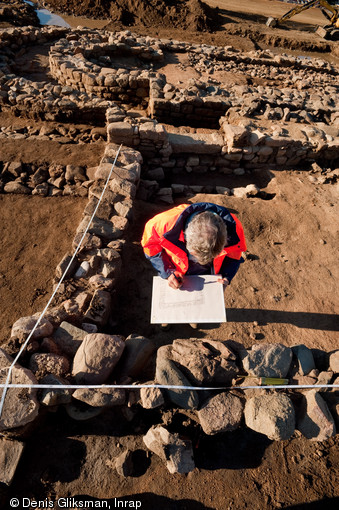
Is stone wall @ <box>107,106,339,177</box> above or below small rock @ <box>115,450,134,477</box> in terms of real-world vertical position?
above

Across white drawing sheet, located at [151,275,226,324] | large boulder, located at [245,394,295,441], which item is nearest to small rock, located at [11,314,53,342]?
white drawing sheet, located at [151,275,226,324]

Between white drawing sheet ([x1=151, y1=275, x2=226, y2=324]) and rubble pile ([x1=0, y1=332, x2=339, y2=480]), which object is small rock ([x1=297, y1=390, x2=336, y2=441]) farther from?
white drawing sheet ([x1=151, y1=275, x2=226, y2=324])

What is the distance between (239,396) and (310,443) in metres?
0.93

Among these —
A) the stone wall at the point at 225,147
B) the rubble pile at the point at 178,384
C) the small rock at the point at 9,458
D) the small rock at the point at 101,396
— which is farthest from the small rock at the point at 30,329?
the stone wall at the point at 225,147

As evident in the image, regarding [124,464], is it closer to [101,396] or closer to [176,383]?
[101,396]

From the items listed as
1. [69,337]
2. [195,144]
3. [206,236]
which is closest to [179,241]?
[206,236]

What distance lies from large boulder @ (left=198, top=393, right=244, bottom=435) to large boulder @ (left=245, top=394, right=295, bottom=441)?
0.11m

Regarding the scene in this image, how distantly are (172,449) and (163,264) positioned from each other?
5.79 ft

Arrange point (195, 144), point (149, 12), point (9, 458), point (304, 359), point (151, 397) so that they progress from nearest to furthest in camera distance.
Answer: point (9, 458) → point (151, 397) → point (304, 359) → point (195, 144) → point (149, 12)

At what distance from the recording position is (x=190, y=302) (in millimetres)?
2875

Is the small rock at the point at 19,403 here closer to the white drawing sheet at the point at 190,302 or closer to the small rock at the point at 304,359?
the white drawing sheet at the point at 190,302

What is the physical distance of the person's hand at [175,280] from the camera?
9.63ft

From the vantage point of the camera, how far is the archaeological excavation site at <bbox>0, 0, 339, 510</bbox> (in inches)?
103

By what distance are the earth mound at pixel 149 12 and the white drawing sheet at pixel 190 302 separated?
62.2 feet
